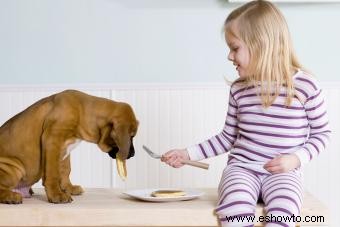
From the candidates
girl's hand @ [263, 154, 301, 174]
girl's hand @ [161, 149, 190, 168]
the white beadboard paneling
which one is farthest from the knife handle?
the white beadboard paneling

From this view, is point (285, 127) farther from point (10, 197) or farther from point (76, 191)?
point (10, 197)

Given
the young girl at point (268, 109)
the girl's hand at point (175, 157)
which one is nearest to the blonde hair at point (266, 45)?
the young girl at point (268, 109)

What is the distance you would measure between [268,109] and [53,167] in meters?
0.54

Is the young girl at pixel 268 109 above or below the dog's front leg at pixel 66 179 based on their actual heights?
above

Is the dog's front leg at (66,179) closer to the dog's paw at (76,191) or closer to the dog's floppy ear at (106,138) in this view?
the dog's paw at (76,191)

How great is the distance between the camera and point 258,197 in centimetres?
154

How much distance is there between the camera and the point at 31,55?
2428mm

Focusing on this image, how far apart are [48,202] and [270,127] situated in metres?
0.57

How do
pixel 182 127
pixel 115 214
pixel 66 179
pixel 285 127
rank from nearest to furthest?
pixel 115 214 → pixel 285 127 → pixel 66 179 → pixel 182 127

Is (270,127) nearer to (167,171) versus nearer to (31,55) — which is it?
(167,171)

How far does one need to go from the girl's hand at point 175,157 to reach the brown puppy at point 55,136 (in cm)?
15

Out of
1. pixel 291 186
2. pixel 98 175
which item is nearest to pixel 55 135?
pixel 291 186

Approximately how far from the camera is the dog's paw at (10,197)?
5.11ft

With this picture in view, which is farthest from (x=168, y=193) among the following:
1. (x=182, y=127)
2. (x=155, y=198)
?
(x=182, y=127)
